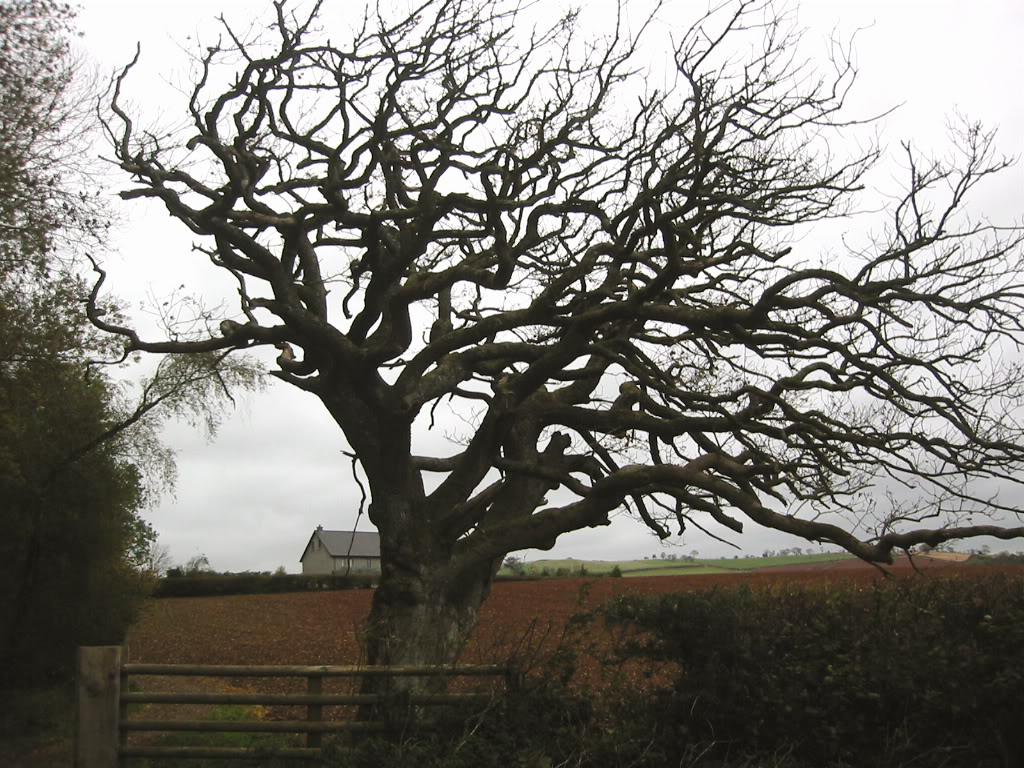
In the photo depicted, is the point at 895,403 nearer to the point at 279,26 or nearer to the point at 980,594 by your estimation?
the point at 980,594

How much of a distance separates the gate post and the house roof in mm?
57671

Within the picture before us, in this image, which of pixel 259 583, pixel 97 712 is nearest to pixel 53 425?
pixel 97 712

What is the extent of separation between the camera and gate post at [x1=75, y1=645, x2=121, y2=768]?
8508 millimetres

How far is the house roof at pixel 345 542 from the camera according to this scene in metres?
68.5

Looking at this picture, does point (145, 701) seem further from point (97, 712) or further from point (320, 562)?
point (320, 562)

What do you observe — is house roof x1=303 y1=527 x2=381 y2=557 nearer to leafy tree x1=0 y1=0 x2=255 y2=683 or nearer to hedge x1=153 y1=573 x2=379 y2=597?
hedge x1=153 y1=573 x2=379 y2=597

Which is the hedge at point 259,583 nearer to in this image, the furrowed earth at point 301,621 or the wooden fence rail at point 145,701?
the furrowed earth at point 301,621

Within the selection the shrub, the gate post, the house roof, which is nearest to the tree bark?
the gate post

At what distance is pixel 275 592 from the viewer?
5191cm

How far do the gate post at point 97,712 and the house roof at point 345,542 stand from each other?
57.7 meters

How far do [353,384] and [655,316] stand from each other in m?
3.71

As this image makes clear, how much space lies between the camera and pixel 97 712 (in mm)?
8539

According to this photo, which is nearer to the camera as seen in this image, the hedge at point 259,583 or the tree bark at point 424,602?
the tree bark at point 424,602

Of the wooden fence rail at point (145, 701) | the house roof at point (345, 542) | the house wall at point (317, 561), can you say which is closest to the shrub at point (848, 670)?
the wooden fence rail at point (145, 701)
